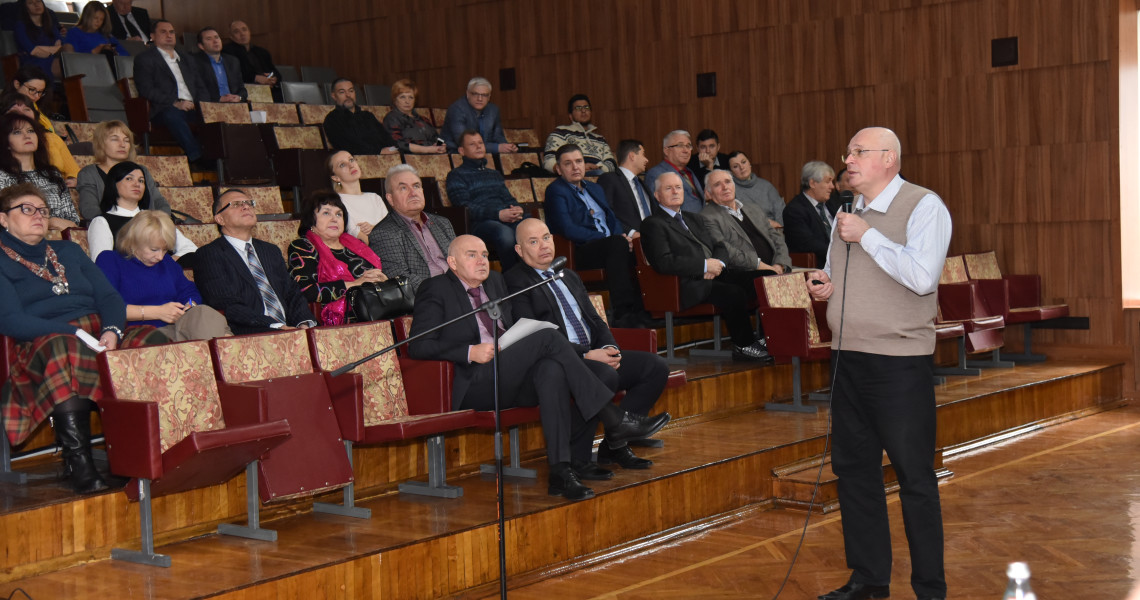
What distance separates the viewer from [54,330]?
11.1 feet

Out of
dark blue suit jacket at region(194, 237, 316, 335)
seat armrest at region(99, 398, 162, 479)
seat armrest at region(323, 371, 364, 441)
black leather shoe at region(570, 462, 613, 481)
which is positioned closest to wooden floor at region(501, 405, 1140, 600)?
black leather shoe at region(570, 462, 613, 481)

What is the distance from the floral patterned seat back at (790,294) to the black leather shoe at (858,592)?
2.23 meters

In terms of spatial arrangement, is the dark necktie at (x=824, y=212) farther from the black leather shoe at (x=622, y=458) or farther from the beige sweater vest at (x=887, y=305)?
the beige sweater vest at (x=887, y=305)

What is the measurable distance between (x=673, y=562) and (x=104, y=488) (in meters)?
1.66

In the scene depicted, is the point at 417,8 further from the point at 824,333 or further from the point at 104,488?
Result: the point at 104,488

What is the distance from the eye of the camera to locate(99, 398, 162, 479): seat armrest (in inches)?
118

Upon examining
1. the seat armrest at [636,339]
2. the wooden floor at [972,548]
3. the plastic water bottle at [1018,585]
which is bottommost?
the wooden floor at [972,548]

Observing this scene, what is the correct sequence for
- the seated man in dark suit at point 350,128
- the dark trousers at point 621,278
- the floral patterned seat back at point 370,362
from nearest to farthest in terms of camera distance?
the floral patterned seat back at point 370,362, the dark trousers at point 621,278, the seated man in dark suit at point 350,128

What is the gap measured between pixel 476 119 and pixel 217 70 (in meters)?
1.60

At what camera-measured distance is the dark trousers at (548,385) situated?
3721 millimetres

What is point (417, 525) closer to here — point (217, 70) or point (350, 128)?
point (350, 128)

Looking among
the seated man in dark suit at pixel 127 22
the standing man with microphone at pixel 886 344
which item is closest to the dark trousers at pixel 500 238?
the standing man with microphone at pixel 886 344

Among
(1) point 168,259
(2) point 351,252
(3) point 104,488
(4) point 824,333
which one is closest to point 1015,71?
(4) point 824,333

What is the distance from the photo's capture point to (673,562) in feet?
11.7
